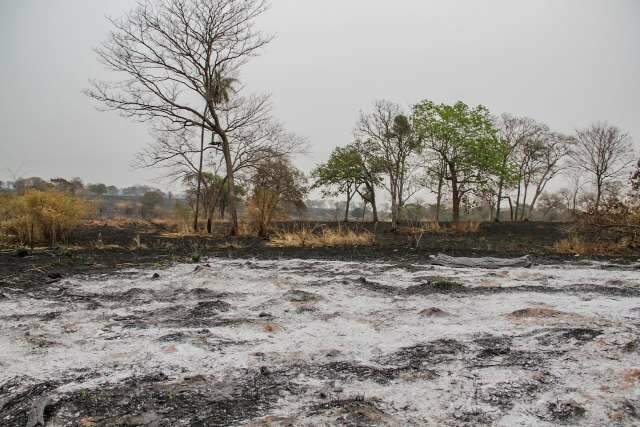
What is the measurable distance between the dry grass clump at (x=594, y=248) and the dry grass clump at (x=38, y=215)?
44.0 feet

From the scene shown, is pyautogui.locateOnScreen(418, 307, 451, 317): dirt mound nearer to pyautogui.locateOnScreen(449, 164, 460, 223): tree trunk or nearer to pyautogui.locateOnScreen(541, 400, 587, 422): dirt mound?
pyautogui.locateOnScreen(541, 400, 587, 422): dirt mound

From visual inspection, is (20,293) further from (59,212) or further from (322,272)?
(59,212)

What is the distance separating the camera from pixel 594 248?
11.0 metres

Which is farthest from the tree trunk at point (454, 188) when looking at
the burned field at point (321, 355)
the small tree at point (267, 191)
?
the burned field at point (321, 355)

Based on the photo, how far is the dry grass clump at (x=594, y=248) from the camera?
10.7 metres

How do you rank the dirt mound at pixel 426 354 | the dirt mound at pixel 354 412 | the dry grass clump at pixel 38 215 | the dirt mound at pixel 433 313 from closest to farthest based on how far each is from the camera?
the dirt mound at pixel 354 412, the dirt mound at pixel 426 354, the dirt mound at pixel 433 313, the dry grass clump at pixel 38 215

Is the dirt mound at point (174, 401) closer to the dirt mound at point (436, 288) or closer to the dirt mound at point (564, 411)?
the dirt mound at point (564, 411)

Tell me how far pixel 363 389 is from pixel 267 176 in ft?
49.0

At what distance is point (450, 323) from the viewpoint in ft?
13.5

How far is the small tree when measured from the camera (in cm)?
1637

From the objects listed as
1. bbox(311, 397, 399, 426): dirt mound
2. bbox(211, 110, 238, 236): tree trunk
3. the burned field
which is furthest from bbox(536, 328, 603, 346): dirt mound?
bbox(211, 110, 238, 236): tree trunk

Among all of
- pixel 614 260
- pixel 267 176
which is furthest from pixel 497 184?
pixel 614 260

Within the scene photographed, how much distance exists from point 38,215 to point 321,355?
1145 cm

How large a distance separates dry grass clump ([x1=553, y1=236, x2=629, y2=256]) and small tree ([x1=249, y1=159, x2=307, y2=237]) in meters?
9.58
